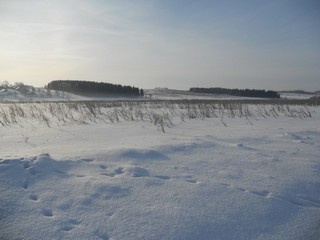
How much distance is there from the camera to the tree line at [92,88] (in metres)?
68.6

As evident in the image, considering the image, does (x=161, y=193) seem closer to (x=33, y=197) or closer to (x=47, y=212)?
(x=47, y=212)

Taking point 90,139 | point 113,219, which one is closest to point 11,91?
point 90,139

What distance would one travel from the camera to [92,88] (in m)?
68.7

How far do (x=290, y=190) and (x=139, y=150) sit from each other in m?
2.40

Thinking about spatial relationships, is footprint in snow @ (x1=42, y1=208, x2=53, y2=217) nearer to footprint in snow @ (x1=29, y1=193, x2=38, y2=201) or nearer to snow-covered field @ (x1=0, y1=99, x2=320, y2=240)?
snow-covered field @ (x1=0, y1=99, x2=320, y2=240)

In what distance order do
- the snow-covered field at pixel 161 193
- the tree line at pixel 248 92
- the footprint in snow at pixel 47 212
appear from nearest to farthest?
the snow-covered field at pixel 161 193
the footprint in snow at pixel 47 212
the tree line at pixel 248 92

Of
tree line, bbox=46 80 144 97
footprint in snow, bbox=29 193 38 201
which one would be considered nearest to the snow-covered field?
footprint in snow, bbox=29 193 38 201

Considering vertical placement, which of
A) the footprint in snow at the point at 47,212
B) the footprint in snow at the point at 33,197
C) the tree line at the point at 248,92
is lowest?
the footprint in snow at the point at 47,212

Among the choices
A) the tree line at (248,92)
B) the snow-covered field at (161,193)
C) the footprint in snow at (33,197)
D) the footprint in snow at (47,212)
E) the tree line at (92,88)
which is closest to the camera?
the snow-covered field at (161,193)

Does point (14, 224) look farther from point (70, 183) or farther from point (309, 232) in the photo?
point (309, 232)

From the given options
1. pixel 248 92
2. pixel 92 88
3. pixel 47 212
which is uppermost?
pixel 92 88

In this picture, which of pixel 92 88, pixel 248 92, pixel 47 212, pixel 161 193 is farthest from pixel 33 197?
pixel 248 92

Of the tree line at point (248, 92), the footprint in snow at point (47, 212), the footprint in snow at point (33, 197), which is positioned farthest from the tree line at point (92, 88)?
the footprint in snow at point (47, 212)

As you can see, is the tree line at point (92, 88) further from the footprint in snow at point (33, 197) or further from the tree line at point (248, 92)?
the footprint in snow at point (33, 197)
